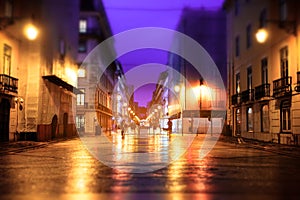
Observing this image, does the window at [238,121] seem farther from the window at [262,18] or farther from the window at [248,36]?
the window at [262,18]

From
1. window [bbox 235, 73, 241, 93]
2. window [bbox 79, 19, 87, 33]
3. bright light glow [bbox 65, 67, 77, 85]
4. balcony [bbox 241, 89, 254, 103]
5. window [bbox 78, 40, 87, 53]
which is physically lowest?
balcony [bbox 241, 89, 254, 103]

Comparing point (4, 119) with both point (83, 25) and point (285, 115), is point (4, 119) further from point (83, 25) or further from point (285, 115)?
point (83, 25)

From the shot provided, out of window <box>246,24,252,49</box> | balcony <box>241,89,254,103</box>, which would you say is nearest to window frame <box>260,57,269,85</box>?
balcony <box>241,89,254,103</box>

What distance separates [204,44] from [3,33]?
115 ft

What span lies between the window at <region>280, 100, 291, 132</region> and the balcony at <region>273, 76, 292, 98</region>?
2.56ft

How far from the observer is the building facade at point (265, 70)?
23.4m

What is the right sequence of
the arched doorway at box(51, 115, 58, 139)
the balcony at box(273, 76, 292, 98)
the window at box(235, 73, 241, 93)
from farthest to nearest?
the window at box(235, 73, 241, 93)
the arched doorway at box(51, 115, 58, 139)
the balcony at box(273, 76, 292, 98)

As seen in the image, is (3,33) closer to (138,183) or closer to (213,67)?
(138,183)

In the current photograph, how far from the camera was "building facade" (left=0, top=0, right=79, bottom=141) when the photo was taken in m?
25.4

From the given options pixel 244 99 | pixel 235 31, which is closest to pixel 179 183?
pixel 244 99

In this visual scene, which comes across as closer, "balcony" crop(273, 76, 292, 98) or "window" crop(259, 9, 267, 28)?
"balcony" crop(273, 76, 292, 98)

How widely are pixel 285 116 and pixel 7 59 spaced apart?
19.4m

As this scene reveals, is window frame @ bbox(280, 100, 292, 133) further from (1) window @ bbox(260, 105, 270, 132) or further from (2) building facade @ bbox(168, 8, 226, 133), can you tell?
(2) building facade @ bbox(168, 8, 226, 133)

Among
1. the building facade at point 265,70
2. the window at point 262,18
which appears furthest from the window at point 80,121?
the window at point 262,18
